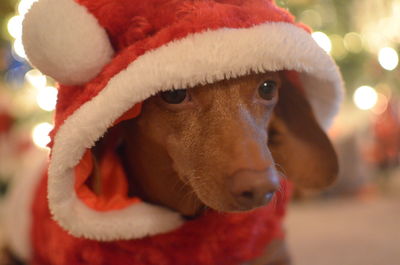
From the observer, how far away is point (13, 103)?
2.01 metres

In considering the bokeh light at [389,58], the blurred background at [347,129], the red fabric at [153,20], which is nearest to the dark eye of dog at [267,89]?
the red fabric at [153,20]

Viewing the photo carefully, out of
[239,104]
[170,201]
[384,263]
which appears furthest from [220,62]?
[384,263]

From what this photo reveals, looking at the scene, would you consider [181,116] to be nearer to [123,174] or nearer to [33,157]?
[123,174]

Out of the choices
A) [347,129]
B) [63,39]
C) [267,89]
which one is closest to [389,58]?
[347,129]

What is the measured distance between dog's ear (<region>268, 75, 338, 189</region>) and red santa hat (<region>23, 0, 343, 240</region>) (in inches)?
6.6

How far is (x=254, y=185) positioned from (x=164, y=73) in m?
0.20

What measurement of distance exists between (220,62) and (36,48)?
0.91ft

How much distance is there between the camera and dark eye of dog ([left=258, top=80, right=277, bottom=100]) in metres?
0.79

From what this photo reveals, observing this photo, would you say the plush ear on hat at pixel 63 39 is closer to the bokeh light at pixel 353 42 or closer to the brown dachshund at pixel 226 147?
the brown dachshund at pixel 226 147

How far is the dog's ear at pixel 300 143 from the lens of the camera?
942 millimetres

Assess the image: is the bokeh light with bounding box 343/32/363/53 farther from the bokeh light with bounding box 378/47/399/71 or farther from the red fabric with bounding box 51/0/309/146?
the red fabric with bounding box 51/0/309/146

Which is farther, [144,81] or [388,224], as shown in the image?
[388,224]

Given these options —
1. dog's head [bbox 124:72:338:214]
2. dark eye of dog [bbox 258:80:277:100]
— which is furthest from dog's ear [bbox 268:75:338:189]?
dark eye of dog [bbox 258:80:277:100]

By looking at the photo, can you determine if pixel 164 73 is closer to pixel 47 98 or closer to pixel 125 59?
pixel 125 59
